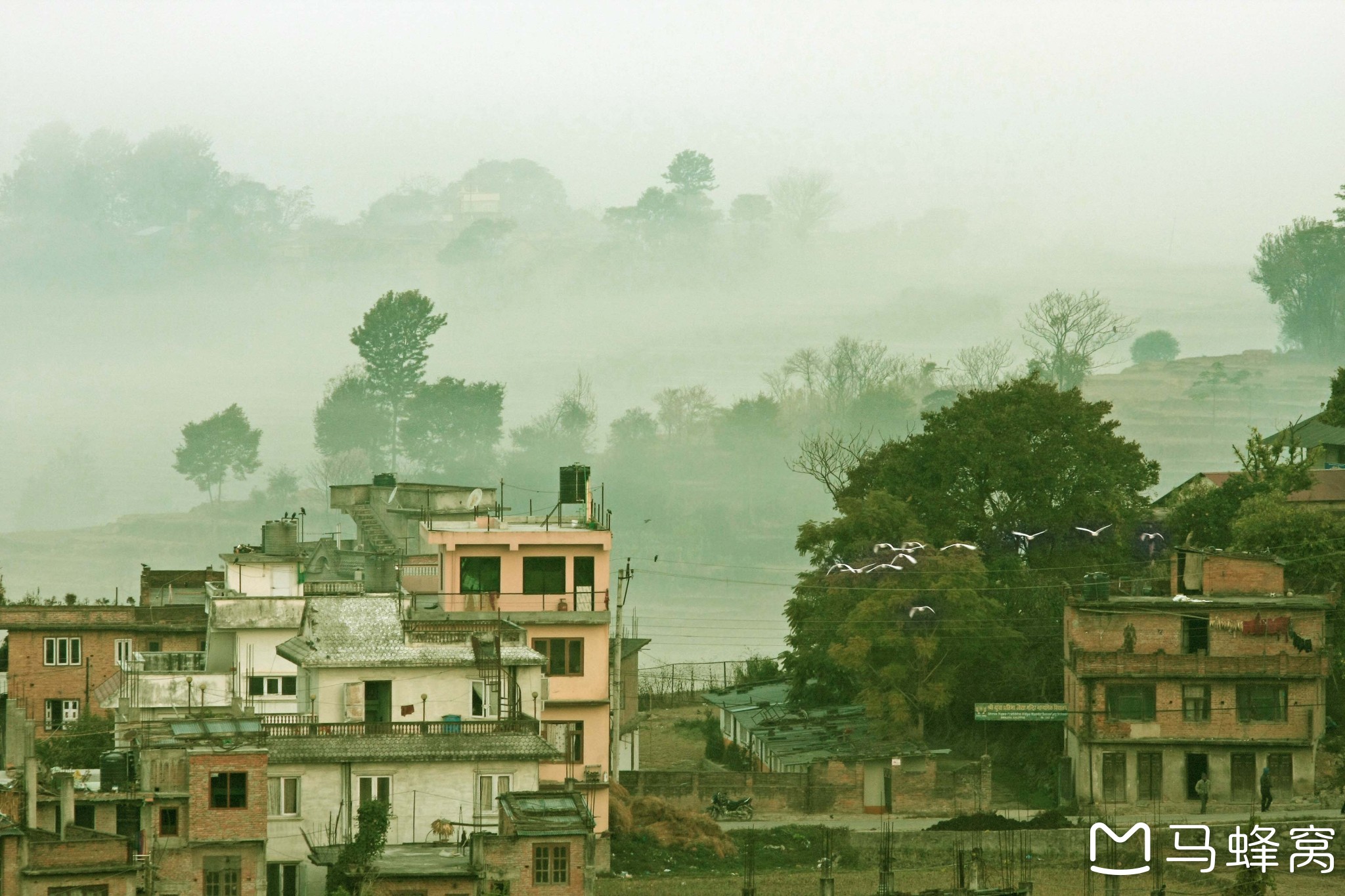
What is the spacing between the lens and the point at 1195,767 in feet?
193

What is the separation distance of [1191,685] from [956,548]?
38.4 feet

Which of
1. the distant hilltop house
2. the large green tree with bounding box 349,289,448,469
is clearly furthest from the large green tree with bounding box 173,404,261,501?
the distant hilltop house

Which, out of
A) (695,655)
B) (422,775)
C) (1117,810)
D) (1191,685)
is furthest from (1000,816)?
(695,655)

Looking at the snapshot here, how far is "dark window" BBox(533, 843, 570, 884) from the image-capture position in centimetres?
3931

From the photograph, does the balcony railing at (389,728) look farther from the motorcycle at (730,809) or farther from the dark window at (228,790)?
the motorcycle at (730,809)

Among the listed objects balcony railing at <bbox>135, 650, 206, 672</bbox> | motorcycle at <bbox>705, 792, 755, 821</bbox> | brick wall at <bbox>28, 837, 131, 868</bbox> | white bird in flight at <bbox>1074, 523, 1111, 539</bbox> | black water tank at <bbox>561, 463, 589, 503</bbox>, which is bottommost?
motorcycle at <bbox>705, 792, 755, 821</bbox>

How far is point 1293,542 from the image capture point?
210 feet

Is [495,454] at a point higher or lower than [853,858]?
higher

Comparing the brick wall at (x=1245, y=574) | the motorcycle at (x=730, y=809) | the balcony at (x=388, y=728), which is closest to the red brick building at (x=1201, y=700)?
the brick wall at (x=1245, y=574)

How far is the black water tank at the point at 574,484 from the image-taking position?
200ft

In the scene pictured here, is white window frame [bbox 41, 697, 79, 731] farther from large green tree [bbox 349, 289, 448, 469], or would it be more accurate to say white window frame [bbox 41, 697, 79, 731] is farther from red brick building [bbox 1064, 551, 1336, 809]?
large green tree [bbox 349, 289, 448, 469]

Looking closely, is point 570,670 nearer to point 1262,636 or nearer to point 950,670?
point 950,670

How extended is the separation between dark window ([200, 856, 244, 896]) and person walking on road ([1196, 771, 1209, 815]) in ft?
99.4

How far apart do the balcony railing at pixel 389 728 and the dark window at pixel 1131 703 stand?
21.6 m
